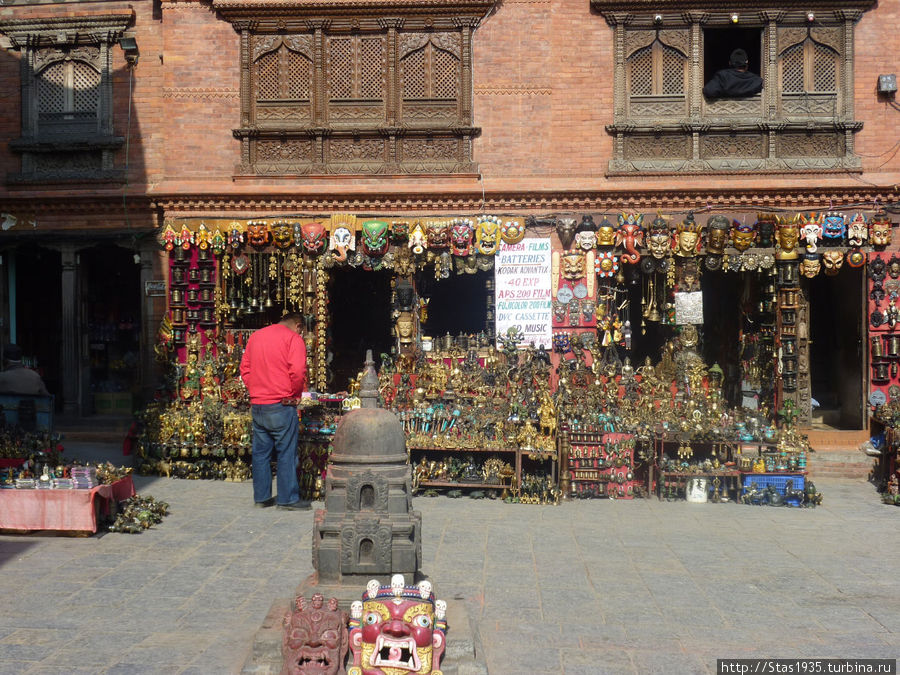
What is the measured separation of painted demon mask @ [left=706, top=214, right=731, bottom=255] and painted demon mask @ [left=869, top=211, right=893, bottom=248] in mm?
2016

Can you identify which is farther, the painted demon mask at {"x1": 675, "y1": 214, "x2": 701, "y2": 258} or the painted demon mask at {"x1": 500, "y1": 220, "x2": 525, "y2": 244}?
the painted demon mask at {"x1": 500, "y1": 220, "x2": 525, "y2": 244}

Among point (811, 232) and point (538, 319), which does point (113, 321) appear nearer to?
point (538, 319)

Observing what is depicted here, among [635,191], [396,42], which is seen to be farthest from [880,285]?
[396,42]

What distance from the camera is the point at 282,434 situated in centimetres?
970

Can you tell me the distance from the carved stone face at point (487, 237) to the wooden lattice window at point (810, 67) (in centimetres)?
480

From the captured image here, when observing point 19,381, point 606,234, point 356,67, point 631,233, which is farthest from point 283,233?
point 631,233

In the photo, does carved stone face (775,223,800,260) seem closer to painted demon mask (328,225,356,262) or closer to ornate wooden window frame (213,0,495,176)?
ornate wooden window frame (213,0,495,176)

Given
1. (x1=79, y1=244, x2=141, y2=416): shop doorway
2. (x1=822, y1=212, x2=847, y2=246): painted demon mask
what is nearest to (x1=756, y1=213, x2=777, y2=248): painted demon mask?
(x1=822, y1=212, x2=847, y2=246): painted demon mask

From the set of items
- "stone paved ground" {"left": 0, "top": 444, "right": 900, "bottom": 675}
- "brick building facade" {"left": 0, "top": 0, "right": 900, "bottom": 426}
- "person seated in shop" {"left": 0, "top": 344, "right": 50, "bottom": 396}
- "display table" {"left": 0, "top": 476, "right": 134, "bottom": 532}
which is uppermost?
"brick building facade" {"left": 0, "top": 0, "right": 900, "bottom": 426}

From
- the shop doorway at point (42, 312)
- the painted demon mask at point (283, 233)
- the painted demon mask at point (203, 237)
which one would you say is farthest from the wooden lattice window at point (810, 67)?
the shop doorway at point (42, 312)

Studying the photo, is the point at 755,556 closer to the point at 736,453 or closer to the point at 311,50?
the point at 736,453

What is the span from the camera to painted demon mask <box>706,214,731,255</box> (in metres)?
12.6

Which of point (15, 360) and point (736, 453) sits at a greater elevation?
point (15, 360)

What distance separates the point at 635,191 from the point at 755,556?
21.2 ft
